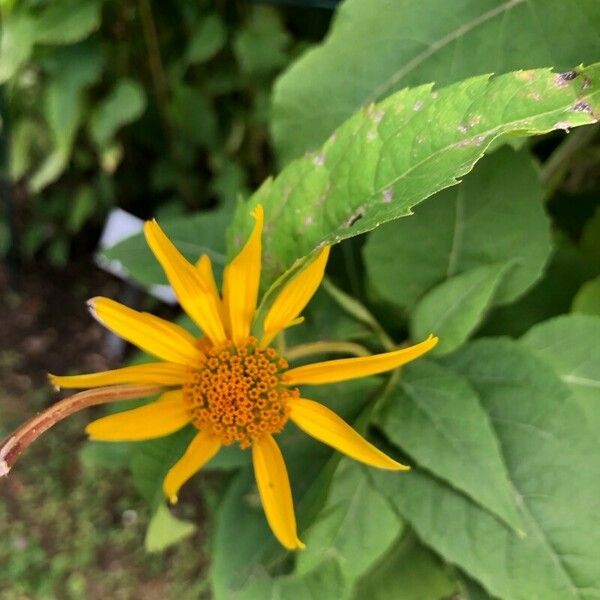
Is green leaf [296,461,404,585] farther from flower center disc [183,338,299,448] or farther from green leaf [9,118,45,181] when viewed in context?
green leaf [9,118,45,181]

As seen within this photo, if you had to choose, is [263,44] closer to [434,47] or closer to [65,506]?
[434,47]

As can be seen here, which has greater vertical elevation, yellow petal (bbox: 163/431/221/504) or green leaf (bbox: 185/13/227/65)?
green leaf (bbox: 185/13/227/65)

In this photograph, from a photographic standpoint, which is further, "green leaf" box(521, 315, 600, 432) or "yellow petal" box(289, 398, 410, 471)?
"green leaf" box(521, 315, 600, 432)

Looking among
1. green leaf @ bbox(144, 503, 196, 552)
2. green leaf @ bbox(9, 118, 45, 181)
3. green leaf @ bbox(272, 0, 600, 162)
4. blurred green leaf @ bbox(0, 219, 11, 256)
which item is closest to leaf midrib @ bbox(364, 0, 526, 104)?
green leaf @ bbox(272, 0, 600, 162)

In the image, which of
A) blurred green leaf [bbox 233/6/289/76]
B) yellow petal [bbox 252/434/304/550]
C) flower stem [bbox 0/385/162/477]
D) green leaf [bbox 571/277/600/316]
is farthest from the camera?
blurred green leaf [bbox 233/6/289/76]

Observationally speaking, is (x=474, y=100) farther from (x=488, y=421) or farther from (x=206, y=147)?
(x=206, y=147)

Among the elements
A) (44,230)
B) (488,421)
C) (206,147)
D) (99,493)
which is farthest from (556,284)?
(44,230)
